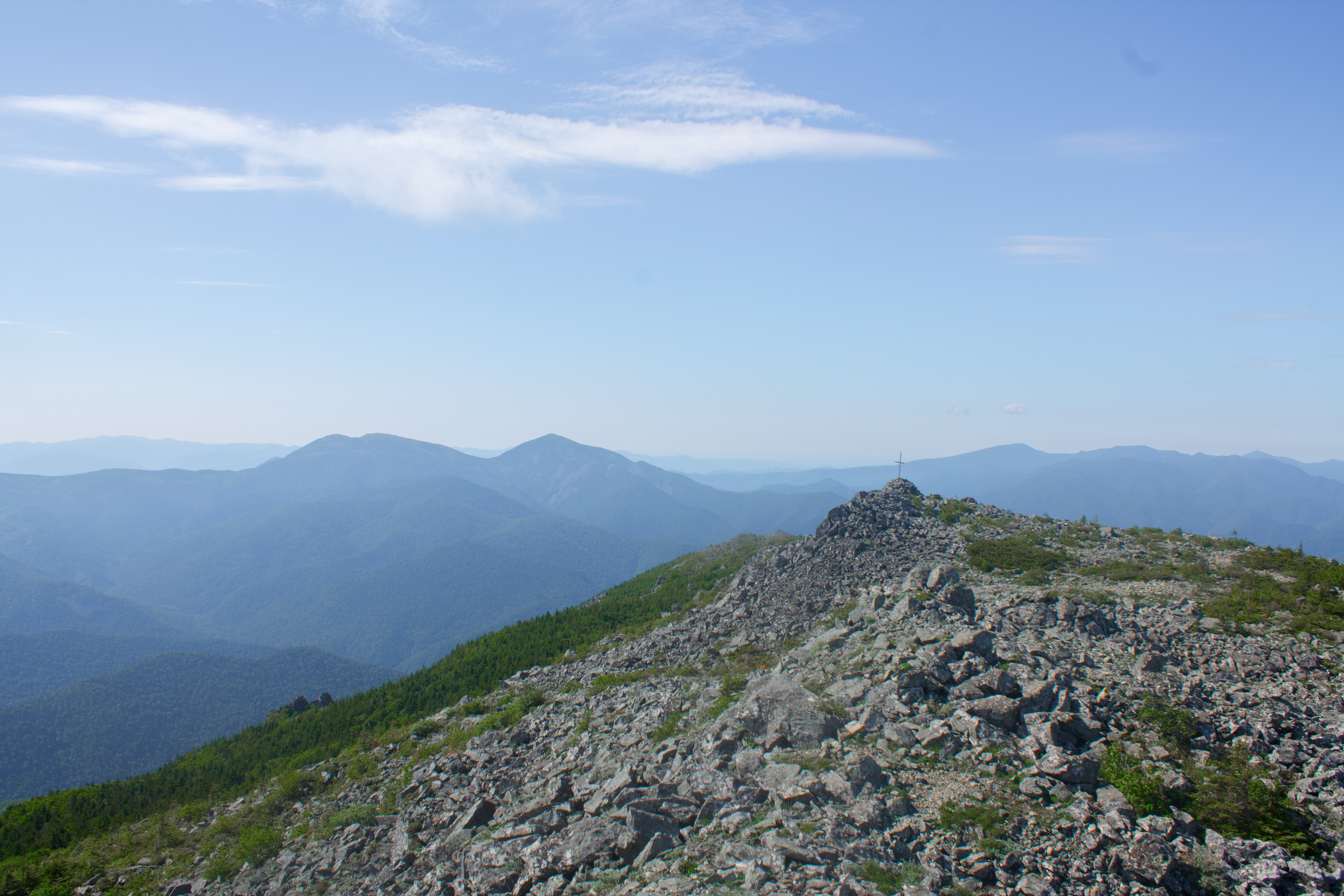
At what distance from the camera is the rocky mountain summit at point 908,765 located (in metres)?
14.9

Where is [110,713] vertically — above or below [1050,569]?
below

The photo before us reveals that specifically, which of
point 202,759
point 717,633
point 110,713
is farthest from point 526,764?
point 110,713

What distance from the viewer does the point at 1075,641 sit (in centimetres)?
2612

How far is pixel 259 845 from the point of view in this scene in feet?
87.9

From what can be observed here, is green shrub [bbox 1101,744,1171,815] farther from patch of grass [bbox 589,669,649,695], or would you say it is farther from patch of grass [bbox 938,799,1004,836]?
patch of grass [bbox 589,669,649,695]

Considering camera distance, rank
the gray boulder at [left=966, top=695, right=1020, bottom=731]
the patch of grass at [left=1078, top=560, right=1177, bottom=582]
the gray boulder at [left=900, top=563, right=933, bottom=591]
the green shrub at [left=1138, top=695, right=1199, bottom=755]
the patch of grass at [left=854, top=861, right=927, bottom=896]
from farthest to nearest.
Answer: the gray boulder at [left=900, top=563, right=933, bottom=591]
the patch of grass at [left=1078, top=560, right=1177, bottom=582]
the gray boulder at [left=966, top=695, right=1020, bottom=731]
the green shrub at [left=1138, top=695, right=1199, bottom=755]
the patch of grass at [left=854, top=861, right=927, bottom=896]

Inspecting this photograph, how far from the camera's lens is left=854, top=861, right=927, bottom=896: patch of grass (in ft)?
46.2

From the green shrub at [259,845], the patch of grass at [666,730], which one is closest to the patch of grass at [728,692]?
the patch of grass at [666,730]

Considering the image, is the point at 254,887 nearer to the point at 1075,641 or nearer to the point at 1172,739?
the point at 1172,739

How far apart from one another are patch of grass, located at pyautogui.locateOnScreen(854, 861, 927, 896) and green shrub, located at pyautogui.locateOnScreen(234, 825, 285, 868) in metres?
25.8

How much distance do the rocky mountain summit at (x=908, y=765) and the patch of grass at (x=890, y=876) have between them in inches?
2.8

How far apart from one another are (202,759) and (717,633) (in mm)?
53078

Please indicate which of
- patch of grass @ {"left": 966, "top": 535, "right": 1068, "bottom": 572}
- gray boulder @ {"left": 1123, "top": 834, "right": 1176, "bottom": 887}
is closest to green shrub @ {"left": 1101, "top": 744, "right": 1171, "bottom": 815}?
gray boulder @ {"left": 1123, "top": 834, "right": 1176, "bottom": 887}

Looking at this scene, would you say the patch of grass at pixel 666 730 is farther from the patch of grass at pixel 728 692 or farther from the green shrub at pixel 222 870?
the green shrub at pixel 222 870
